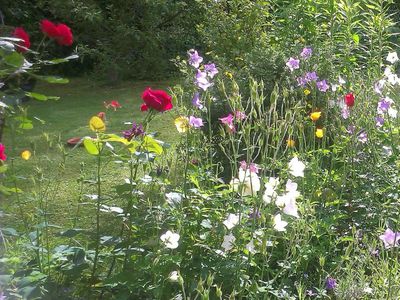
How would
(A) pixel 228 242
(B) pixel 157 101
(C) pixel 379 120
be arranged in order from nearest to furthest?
(A) pixel 228 242, (B) pixel 157 101, (C) pixel 379 120

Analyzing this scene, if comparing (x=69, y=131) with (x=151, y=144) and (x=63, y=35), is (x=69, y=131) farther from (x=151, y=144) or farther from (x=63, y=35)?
(x=63, y=35)

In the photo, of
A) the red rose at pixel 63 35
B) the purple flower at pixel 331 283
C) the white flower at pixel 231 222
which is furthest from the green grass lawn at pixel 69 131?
the purple flower at pixel 331 283

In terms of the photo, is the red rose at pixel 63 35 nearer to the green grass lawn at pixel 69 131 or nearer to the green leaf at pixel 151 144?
the green leaf at pixel 151 144

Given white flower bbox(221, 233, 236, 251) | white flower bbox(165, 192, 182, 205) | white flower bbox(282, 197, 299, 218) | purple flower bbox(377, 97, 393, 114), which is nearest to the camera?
white flower bbox(282, 197, 299, 218)

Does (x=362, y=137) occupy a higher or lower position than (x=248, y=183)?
lower

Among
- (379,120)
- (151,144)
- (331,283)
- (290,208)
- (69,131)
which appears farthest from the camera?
(69,131)

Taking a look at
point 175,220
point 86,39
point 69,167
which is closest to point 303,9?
point 69,167

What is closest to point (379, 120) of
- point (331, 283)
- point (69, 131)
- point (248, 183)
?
point (331, 283)

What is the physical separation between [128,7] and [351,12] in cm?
591

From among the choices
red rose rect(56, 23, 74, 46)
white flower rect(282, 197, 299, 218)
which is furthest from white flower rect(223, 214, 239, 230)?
red rose rect(56, 23, 74, 46)

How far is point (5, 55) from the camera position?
197 cm

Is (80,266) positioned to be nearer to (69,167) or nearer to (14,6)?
(69,167)

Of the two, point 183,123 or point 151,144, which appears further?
point 183,123

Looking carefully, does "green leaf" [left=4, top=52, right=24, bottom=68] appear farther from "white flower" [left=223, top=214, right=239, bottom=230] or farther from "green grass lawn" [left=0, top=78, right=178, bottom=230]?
"green grass lawn" [left=0, top=78, right=178, bottom=230]
